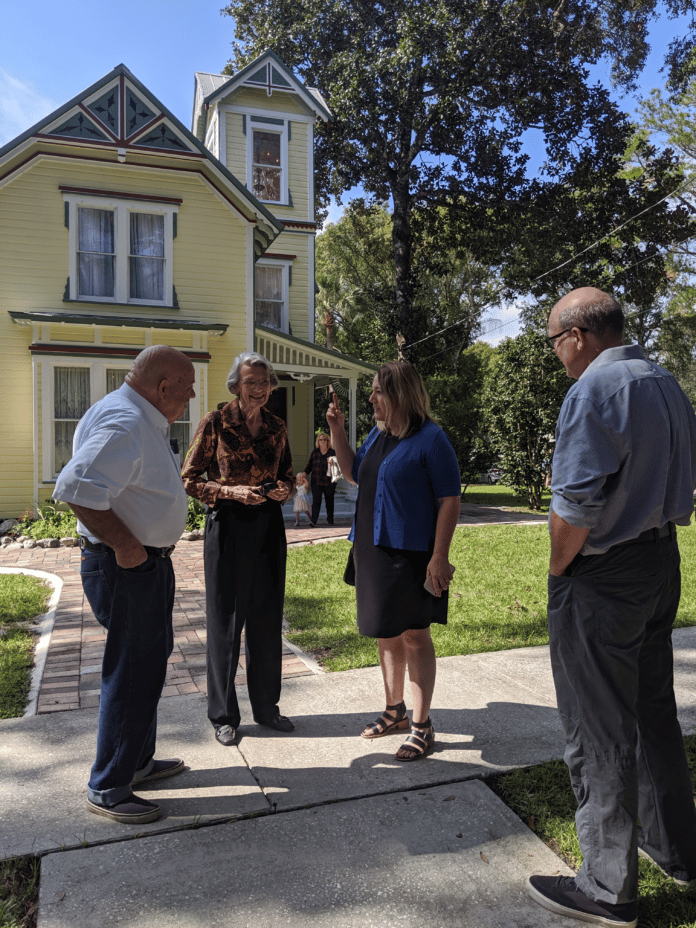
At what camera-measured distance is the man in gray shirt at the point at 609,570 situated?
7.72 ft

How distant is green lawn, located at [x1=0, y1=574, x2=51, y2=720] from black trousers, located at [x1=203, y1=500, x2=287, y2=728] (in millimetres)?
1382

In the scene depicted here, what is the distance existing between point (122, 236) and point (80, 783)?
12376 millimetres

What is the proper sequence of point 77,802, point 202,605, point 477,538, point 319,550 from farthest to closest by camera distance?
point 477,538 → point 319,550 → point 202,605 → point 77,802

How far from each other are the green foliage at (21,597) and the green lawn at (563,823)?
484 centimetres

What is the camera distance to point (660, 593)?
2.50m

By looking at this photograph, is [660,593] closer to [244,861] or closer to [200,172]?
[244,861]

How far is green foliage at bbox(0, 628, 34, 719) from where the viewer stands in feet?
14.4

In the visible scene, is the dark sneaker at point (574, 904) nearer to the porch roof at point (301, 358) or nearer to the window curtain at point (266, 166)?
the porch roof at point (301, 358)

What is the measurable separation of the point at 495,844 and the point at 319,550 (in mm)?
7572

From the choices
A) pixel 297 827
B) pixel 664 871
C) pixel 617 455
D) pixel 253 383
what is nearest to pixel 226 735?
pixel 297 827

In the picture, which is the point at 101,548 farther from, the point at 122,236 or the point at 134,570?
the point at 122,236

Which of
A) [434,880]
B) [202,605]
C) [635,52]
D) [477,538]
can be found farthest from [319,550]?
[635,52]

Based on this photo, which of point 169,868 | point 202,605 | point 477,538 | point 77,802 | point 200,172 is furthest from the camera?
point 200,172

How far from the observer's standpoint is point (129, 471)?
2.90 meters
